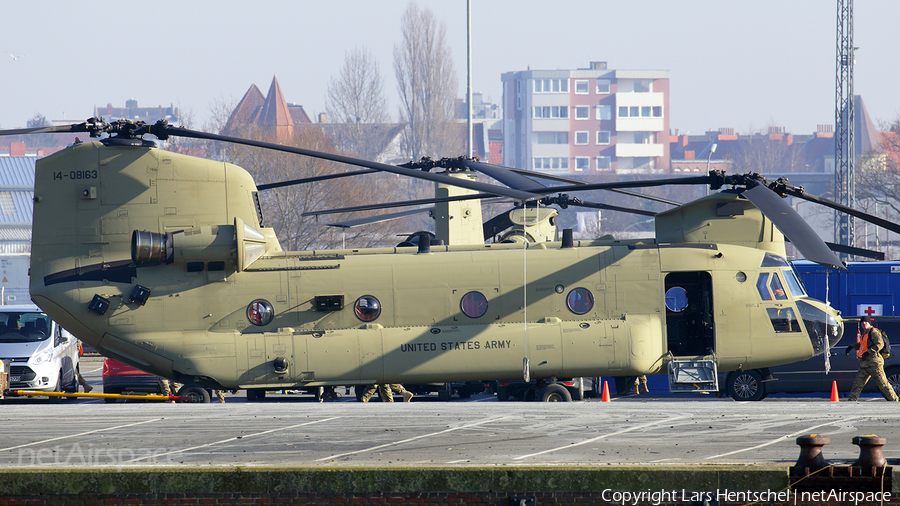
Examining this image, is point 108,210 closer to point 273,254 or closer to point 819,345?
point 273,254

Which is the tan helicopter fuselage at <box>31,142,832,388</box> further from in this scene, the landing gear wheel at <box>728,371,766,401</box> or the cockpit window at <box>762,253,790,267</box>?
the landing gear wheel at <box>728,371,766,401</box>

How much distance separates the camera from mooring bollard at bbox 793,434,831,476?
9031 millimetres

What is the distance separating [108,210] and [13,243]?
59.3 m

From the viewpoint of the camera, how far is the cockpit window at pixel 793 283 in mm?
16391

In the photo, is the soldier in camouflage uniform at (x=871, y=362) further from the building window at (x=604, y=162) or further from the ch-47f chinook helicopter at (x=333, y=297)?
the building window at (x=604, y=162)

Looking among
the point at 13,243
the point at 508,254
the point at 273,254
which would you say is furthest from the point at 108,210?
the point at 13,243

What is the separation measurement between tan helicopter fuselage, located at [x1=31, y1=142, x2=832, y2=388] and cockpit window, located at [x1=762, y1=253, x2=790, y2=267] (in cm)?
13

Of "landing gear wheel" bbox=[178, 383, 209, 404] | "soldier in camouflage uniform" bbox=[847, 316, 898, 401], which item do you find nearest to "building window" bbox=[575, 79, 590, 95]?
"soldier in camouflage uniform" bbox=[847, 316, 898, 401]

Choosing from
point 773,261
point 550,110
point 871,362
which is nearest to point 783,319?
point 773,261

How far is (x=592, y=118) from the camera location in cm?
15412

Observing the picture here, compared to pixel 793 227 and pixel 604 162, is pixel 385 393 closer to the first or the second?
pixel 793 227

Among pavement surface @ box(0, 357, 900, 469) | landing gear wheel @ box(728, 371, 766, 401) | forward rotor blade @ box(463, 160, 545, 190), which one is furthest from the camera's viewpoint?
landing gear wheel @ box(728, 371, 766, 401)

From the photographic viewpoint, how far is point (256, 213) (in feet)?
54.2

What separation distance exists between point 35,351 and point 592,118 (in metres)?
141
